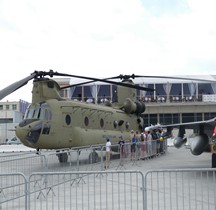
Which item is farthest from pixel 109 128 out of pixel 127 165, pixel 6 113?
pixel 6 113

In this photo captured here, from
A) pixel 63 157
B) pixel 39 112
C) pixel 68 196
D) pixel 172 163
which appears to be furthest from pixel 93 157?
pixel 172 163

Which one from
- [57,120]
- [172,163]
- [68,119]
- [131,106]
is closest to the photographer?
[57,120]

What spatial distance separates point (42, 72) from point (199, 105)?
40.5 metres

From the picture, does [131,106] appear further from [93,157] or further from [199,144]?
[199,144]

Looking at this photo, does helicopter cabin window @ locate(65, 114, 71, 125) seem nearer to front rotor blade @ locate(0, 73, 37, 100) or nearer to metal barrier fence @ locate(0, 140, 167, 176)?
metal barrier fence @ locate(0, 140, 167, 176)

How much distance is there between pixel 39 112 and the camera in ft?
59.3

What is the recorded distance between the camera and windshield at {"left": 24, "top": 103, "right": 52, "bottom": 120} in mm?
17969

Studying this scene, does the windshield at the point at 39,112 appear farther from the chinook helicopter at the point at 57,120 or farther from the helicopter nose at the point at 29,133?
the helicopter nose at the point at 29,133

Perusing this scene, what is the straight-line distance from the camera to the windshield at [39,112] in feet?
59.0

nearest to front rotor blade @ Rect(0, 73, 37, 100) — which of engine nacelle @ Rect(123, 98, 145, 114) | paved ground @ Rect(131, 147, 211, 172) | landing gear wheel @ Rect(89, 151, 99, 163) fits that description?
landing gear wheel @ Rect(89, 151, 99, 163)

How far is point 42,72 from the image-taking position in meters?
18.6

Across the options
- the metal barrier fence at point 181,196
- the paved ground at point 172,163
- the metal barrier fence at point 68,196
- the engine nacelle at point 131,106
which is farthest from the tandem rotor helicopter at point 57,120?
the metal barrier fence at point 181,196

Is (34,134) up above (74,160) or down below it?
above

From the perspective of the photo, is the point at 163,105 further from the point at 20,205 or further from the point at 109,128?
the point at 20,205
